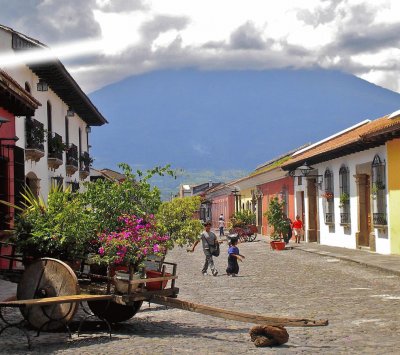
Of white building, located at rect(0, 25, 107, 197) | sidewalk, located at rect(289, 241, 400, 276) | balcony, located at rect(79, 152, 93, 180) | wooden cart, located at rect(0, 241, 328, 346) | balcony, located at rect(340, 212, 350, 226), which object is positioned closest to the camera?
wooden cart, located at rect(0, 241, 328, 346)

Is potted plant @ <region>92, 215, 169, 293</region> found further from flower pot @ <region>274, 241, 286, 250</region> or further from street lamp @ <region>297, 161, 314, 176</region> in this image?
street lamp @ <region>297, 161, 314, 176</region>

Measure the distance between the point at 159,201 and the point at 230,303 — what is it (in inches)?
116

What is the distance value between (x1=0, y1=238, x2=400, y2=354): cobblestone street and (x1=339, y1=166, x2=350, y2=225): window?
9.62 metres

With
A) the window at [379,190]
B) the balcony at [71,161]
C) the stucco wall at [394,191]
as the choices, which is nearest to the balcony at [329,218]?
the window at [379,190]

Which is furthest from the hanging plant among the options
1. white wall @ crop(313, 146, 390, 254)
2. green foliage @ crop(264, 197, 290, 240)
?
green foliage @ crop(264, 197, 290, 240)

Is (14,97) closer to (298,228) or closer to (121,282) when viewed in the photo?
(121,282)

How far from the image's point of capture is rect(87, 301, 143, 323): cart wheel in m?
8.69

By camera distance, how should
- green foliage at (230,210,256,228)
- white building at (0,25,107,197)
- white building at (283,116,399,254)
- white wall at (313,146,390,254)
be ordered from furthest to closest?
green foliage at (230,210,256,228) < white wall at (313,146,390,254) < white building at (283,116,399,254) < white building at (0,25,107,197)

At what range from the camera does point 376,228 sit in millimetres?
22672

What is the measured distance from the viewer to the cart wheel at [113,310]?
28.5 feet

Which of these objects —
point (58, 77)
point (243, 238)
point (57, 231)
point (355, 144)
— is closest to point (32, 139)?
point (58, 77)

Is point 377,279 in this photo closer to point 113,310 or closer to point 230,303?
point 230,303

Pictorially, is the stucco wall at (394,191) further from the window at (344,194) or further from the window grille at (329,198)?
the window grille at (329,198)

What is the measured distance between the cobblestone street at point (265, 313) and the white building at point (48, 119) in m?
6.71
